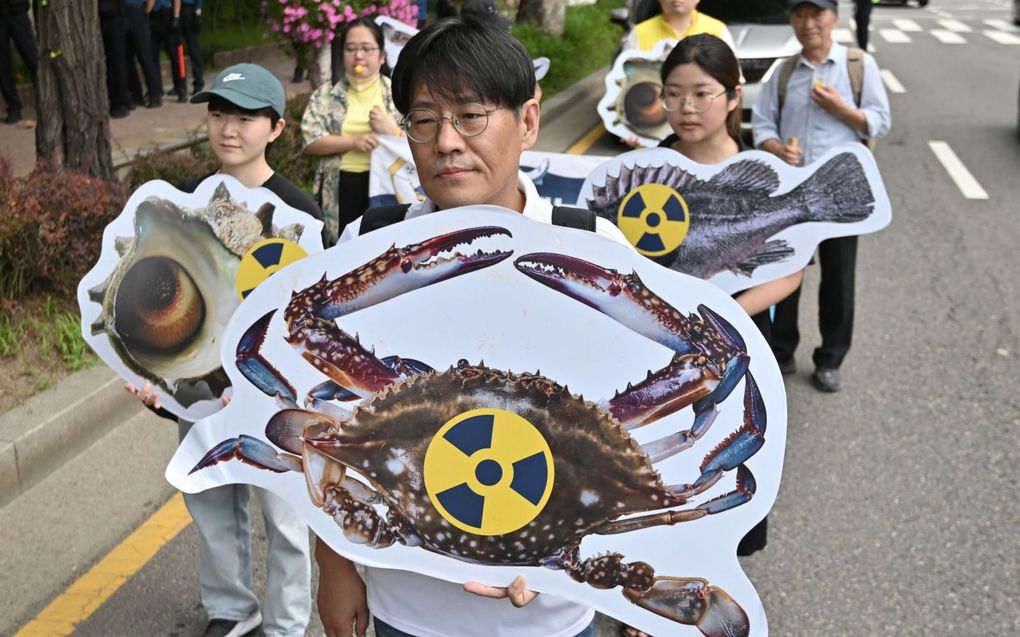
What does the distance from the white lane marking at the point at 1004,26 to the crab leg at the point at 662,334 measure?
2710 cm

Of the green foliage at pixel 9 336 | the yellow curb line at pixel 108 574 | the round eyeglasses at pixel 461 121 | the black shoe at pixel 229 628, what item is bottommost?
the yellow curb line at pixel 108 574

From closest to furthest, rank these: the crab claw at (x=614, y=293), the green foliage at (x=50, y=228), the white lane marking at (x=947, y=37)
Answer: the crab claw at (x=614, y=293) < the green foliage at (x=50, y=228) < the white lane marking at (x=947, y=37)

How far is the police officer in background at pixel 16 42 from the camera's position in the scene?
10.3 metres

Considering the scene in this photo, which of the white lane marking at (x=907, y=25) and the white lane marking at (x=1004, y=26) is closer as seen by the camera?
the white lane marking at (x=1004, y=26)

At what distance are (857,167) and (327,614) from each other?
2.10m

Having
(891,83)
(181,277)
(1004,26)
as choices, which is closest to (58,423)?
(181,277)

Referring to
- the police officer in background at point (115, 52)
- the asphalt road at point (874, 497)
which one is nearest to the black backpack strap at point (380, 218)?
the asphalt road at point (874, 497)

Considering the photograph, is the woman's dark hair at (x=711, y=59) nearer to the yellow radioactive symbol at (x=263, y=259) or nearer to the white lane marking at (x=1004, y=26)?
the yellow radioactive symbol at (x=263, y=259)

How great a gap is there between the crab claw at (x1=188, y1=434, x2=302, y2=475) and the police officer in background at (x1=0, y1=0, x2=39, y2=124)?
30.8 ft

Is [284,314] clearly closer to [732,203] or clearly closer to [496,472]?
[496,472]

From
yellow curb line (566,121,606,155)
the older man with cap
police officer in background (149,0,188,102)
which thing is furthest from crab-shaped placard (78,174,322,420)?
police officer in background (149,0,188,102)

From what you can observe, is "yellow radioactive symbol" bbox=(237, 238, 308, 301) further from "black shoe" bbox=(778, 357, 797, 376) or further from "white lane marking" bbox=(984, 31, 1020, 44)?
"white lane marking" bbox=(984, 31, 1020, 44)

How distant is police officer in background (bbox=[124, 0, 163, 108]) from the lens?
11305 mm

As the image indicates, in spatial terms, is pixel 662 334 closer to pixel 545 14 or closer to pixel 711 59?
pixel 711 59
